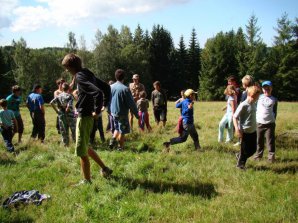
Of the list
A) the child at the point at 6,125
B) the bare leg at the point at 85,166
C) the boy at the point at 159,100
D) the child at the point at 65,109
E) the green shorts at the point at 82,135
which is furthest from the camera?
the boy at the point at 159,100

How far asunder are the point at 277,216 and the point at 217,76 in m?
52.2

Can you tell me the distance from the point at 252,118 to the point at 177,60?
55.9m

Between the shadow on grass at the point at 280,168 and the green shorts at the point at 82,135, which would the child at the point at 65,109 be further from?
the shadow on grass at the point at 280,168

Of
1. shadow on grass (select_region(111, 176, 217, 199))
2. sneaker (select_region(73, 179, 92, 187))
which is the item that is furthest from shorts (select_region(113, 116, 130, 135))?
sneaker (select_region(73, 179, 92, 187))

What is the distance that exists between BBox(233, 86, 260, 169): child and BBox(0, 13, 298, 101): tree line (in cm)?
4744

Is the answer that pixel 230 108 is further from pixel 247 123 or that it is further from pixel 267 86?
pixel 247 123

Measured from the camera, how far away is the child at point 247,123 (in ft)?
21.0

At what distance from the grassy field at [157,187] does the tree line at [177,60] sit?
1832 inches

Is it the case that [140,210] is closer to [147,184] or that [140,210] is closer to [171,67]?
[147,184]

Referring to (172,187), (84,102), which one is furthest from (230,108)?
(84,102)

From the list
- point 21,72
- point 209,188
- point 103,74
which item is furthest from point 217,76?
point 209,188

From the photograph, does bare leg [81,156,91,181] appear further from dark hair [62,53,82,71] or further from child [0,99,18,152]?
child [0,99,18,152]

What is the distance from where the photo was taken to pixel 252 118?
6434mm

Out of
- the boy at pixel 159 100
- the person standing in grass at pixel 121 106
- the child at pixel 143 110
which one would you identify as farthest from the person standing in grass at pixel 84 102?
the boy at pixel 159 100
